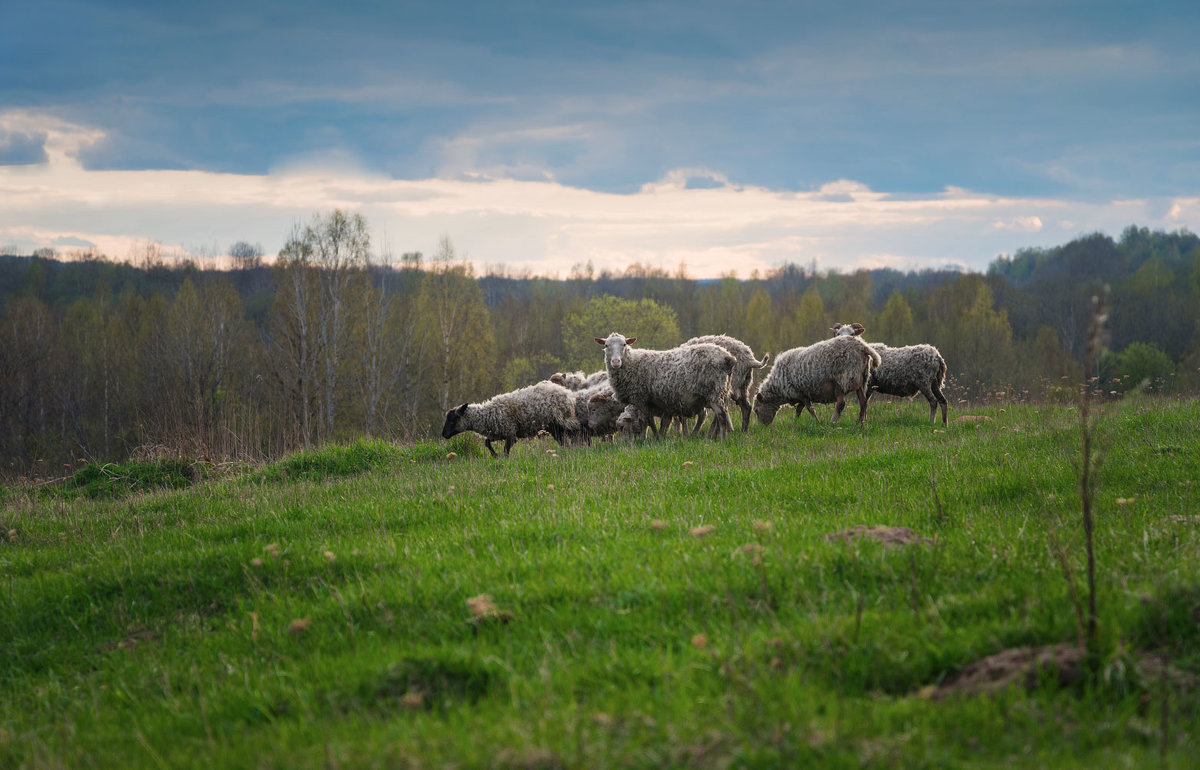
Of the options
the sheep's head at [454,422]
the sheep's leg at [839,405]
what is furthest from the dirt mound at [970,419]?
the sheep's head at [454,422]

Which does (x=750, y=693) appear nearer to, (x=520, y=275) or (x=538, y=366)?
(x=538, y=366)

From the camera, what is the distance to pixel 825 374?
15.2 metres

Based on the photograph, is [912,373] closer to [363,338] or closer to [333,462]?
→ [333,462]

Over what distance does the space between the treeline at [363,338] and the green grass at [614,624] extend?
10.4m

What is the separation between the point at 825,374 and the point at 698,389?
263 centimetres

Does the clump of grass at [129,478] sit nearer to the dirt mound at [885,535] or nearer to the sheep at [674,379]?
the sheep at [674,379]

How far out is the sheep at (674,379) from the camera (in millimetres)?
14734

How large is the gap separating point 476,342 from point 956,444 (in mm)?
48105

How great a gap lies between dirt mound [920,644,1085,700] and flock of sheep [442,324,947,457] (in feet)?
34.1

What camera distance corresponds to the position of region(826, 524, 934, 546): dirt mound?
575 centimetres

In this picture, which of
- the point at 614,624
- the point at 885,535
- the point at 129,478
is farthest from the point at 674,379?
the point at 614,624

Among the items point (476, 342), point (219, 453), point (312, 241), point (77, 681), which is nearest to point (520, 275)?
point (476, 342)

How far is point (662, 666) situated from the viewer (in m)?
4.04

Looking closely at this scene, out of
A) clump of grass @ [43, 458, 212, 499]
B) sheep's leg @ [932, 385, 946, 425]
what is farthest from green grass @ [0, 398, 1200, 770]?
sheep's leg @ [932, 385, 946, 425]
